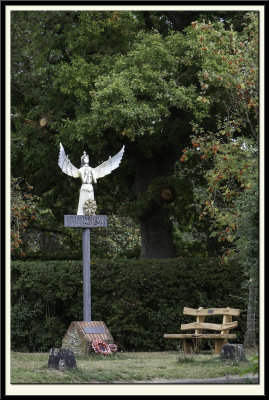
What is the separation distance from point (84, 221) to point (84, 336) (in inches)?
94.7

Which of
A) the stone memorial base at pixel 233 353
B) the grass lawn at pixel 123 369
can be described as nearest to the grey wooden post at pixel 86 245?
the grass lawn at pixel 123 369

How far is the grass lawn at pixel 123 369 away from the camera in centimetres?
1222

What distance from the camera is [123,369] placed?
13.4 m

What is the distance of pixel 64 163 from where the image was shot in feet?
57.5

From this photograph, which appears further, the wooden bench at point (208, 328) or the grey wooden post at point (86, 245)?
the grey wooden post at point (86, 245)

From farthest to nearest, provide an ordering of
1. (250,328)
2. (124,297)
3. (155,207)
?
(155,207)
(124,297)
(250,328)

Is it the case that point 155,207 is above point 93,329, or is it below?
above

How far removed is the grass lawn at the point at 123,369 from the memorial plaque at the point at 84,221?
8.90 ft

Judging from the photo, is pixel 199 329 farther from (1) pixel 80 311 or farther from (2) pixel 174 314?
(1) pixel 80 311

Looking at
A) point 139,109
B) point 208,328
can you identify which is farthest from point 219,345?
point 139,109

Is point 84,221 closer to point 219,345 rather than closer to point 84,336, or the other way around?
point 84,336

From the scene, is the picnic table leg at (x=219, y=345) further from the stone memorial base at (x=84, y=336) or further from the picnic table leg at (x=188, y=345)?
the stone memorial base at (x=84, y=336)

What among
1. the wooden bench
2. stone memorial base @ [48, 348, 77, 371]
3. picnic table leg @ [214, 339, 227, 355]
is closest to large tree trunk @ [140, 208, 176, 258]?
the wooden bench
